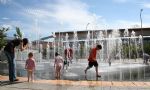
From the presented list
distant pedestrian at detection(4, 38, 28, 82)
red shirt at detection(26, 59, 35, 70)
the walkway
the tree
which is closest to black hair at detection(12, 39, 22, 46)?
distant pedestrian at detection(4, 38, 28, 82)

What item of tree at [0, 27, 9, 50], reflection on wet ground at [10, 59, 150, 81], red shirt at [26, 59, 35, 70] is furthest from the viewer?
tree at [0, 27, 9, 50]

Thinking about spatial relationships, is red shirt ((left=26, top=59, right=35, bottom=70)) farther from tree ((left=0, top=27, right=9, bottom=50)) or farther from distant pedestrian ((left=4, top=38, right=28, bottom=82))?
tree ((left=0, top=27, right=9, bottom=50))

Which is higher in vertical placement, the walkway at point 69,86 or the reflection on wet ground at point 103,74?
the walkway at point 69,86

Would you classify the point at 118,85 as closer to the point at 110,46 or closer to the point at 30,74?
the point at 30,74

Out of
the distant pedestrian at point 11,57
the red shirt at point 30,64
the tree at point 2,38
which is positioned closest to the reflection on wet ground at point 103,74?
the red shirt at point 30,64

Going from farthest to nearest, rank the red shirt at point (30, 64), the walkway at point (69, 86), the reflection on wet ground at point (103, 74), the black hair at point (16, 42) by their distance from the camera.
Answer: the reflection on wet ground at point (103, 74)
the red shirt at point (30, 64)
the black hair at point (16, 42)
the walkway at point (69, 86)

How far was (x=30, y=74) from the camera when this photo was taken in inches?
482

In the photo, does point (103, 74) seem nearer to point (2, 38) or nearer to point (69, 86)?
point (69, 86)

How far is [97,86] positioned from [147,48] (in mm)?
60794

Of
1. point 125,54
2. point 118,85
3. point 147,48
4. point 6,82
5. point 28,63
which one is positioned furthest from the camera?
point 147,48

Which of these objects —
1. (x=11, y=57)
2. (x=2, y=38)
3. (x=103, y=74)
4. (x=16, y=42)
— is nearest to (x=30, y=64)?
(x=11, y=57)

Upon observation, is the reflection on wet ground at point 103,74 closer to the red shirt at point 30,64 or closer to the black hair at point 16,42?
the red shirt at point 30,64

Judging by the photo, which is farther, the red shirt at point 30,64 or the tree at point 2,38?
the tree at point 2,38

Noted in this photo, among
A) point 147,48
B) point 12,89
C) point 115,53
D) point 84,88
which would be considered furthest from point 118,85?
point 147,48
